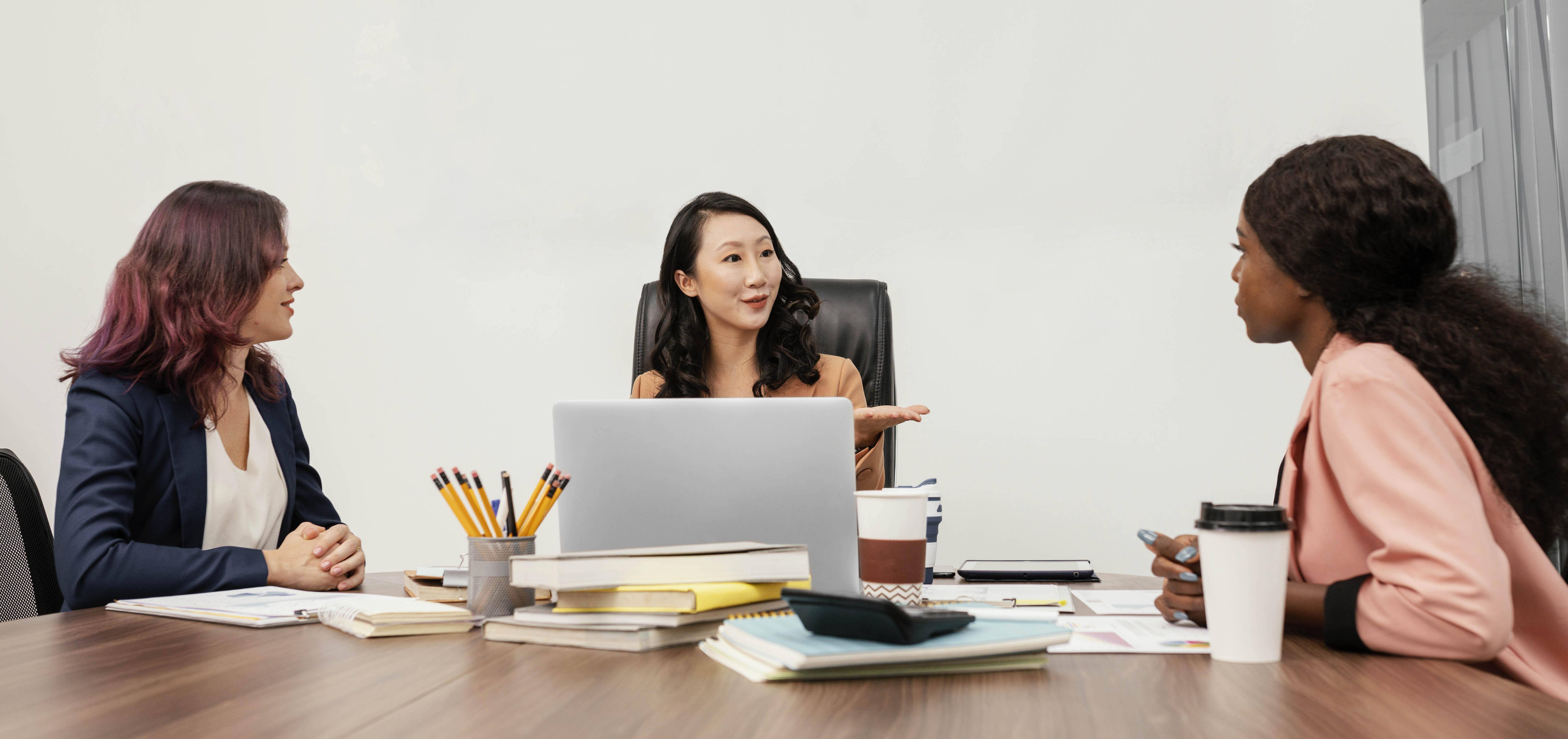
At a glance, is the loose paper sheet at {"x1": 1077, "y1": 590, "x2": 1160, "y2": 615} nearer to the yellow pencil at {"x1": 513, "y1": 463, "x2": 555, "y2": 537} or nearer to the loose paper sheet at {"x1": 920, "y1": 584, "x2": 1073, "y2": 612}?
the loose paper sheet at {"x1": 920, "y1": 584, "x2": 1073, "y2": 612}

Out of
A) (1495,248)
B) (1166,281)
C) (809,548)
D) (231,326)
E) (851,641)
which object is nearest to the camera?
(851,641)

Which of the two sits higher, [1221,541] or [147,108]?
[147,108]

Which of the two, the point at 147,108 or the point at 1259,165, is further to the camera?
the point at 147,108

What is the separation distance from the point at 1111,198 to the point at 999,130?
0.38m

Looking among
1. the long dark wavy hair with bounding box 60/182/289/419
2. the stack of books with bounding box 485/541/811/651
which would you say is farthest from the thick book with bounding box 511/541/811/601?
the long dark wavy hair with bounding box 60/182/289/419

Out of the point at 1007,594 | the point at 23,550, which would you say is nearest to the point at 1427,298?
the point at 1007,594

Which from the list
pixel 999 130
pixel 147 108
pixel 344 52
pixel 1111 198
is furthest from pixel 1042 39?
pixel 147 108

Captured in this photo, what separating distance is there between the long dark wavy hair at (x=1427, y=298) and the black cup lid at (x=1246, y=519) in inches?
12.9

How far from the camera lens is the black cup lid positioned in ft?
2.66

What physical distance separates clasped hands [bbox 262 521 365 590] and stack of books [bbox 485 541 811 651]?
1.82 feet

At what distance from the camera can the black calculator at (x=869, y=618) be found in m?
0.71

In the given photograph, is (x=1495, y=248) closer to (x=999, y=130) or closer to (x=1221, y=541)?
(x=999, y=130)

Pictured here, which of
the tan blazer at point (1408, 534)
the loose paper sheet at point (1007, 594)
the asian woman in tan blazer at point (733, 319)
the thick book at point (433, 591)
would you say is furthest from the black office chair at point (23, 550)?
the tan blazer at point (1408, 534)

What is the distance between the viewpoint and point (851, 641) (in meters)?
0.75
